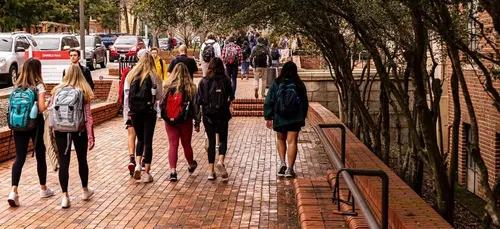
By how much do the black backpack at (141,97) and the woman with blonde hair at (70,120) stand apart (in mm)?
1233

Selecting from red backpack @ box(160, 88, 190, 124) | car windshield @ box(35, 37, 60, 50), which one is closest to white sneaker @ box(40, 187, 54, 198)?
red backpack @ box(160, 88, 190, 124)

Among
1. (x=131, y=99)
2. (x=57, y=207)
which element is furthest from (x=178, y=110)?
(x=57, y=207)

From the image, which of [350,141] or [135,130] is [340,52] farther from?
[135,130]

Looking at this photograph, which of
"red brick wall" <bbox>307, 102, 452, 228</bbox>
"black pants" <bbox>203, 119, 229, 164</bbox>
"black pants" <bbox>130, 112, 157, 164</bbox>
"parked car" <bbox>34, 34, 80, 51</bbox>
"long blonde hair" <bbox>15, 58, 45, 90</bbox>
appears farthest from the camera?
"parked car" <bbox>34, 34, 80, 51</bbox>

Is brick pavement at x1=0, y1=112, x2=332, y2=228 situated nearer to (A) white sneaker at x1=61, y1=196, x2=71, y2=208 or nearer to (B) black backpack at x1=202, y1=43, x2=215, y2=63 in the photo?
(A) white sneaker at x1=61, y1=196, x2=71, y2=208

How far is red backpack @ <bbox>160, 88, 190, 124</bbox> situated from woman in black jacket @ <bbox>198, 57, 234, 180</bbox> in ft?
0.87

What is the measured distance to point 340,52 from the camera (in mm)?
13859

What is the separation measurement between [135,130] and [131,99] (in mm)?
526

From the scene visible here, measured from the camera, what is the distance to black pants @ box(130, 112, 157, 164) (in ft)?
35.0

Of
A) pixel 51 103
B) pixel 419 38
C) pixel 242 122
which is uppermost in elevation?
pixel 419 38

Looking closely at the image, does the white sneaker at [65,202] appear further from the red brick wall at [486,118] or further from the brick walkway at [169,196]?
the red brick wall at [486,118]

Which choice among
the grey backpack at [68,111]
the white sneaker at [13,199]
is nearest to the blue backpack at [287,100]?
the grey backpack at [68,111]

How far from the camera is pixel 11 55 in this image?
84.0 ft

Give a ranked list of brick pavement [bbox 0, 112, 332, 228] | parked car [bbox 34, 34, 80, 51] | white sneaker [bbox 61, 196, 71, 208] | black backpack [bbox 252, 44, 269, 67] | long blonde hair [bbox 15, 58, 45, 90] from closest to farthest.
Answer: brick pavement [bbox 0, 112, 332, 228], white sneaker [bbox 61, 196, 71, 208], long blonde hair [bbox 15, 58, 45, 90], black backpack [bbox 252, 44, 269, 67], parked car [bbox 34, 34, 80, 51]
